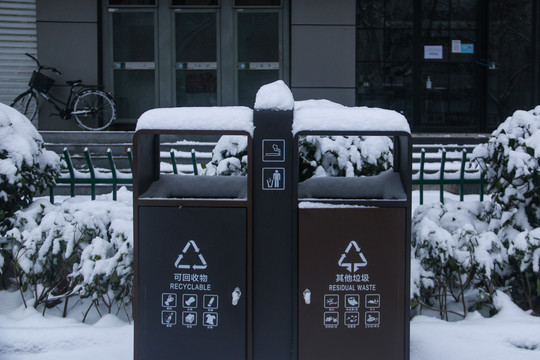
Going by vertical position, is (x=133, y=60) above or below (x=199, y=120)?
above

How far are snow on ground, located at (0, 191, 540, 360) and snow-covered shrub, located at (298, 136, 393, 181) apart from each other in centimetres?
123

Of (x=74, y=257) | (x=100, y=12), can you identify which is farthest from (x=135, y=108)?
(x=74, y=257)

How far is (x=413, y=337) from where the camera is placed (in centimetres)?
396

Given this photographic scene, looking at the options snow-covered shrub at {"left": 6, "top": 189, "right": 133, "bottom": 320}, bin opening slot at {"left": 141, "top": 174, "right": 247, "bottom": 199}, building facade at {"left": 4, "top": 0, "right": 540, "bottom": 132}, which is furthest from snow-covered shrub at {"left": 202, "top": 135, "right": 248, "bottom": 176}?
building facade at {"left": 4, "top": 0, "right": 540, "bottom": 132}

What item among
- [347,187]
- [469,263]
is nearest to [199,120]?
[347,187]

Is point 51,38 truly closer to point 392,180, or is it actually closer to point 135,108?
point 135,108

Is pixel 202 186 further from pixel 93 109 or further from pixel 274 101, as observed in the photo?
pixel 93 109

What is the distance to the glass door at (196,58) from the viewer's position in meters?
11.9

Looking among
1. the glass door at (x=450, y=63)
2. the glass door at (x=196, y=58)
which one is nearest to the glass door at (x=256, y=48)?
the glass door at (x=196, y=58)

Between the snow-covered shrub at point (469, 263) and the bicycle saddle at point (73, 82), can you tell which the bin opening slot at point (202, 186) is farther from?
the bicycle saddle at point (73, 82)

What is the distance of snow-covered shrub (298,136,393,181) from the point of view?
4.66m

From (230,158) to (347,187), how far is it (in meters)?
1.40

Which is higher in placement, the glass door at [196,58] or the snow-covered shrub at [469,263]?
the glass door at [196,58]

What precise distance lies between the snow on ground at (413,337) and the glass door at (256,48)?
8.23 metres
